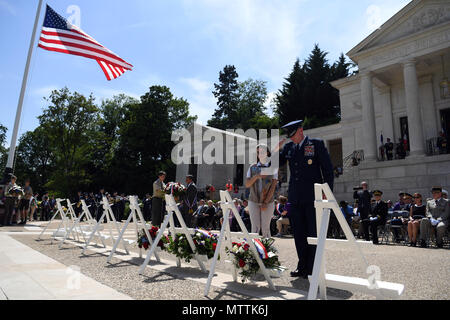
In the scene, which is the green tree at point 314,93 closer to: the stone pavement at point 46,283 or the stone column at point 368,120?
the stone column at point 368,120

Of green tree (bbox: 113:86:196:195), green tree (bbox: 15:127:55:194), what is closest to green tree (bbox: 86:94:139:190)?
green tree (bbox: 113:86:196:195)

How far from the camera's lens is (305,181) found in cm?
412

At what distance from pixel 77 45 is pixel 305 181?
10.2 metres

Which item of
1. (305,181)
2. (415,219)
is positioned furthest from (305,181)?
(415,219)

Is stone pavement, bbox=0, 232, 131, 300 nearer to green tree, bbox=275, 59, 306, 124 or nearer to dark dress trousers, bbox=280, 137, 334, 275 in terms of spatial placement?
dark dress trousers, bbox=280, 137, 334, 275

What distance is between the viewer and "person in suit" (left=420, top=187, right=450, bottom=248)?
8.26 metres

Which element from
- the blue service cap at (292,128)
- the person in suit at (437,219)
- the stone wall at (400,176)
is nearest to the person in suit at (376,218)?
the person in suit at (437,219)

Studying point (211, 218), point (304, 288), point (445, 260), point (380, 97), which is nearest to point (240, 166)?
point (380, 97)

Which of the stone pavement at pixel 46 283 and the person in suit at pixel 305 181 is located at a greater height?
the person in suit at pixel 305 181

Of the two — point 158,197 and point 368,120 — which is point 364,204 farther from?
point 368,120

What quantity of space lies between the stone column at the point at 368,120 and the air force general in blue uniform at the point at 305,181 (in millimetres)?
17992

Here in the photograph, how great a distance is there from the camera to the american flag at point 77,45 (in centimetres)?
1055
